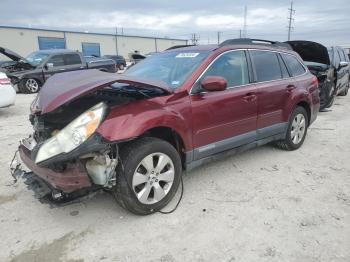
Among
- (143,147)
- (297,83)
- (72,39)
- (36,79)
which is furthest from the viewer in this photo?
(72,39)

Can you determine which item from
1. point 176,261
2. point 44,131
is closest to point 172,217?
point 176,261

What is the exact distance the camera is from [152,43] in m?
60.9

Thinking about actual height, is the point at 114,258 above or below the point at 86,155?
below

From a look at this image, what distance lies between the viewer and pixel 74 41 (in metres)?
45.6

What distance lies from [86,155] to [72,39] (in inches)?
1816

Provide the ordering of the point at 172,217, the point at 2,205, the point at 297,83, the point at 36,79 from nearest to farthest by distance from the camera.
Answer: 1. the point at 172,217
2. the point at 2,205
3. the point at 297,83
4. the point at 36,79

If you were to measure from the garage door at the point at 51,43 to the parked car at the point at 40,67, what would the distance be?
3010 cm

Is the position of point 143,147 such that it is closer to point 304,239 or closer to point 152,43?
point 304,239

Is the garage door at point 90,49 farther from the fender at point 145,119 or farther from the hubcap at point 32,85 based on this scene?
the fender at point 145,119

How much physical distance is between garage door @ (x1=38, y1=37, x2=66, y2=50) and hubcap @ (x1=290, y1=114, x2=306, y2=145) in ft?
136

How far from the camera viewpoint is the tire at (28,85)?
1284 centimetres

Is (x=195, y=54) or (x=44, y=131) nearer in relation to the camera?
(x=44, y=131)

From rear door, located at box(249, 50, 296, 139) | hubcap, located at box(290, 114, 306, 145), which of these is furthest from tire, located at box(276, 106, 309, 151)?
rear door, located at box(249, 50, 296, 139)

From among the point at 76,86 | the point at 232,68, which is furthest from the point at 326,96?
the point at 76,86
